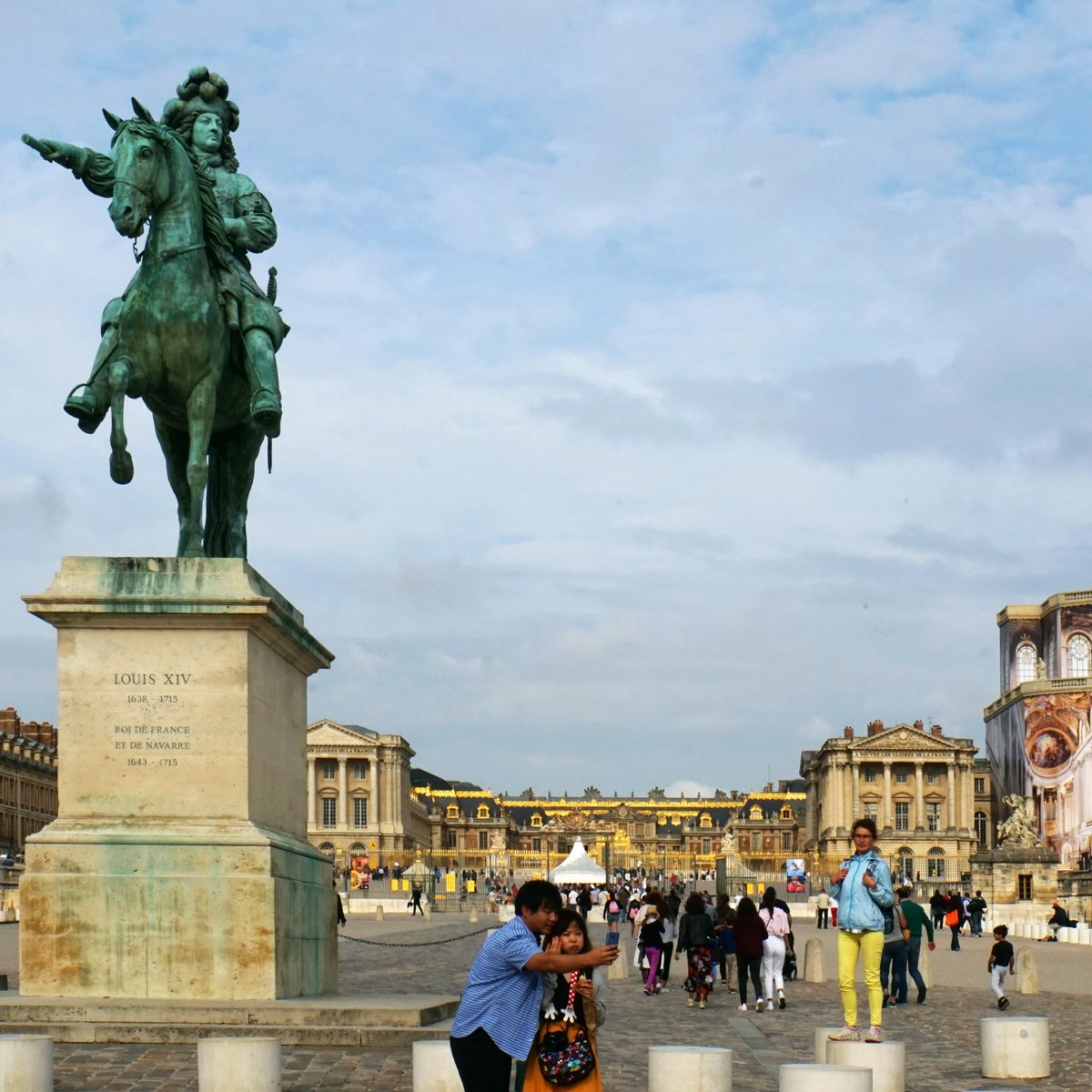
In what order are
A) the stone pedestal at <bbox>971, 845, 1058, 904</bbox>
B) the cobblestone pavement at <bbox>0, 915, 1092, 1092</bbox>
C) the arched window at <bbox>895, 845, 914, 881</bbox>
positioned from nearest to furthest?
the cobblestone pavement at <bbox>0, 915, 1092, 1092</bbox> < the stone pedestal at <bbox>971, 845, 1058, 904</bbox> < the arched window at <bbox>895, 845, 914, 881</bbox>

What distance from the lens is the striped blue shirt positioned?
7520 mm

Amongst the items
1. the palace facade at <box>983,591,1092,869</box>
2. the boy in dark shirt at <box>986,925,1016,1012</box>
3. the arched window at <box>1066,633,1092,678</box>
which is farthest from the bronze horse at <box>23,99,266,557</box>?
the arched window at <box>1066,633,1092,678</box>

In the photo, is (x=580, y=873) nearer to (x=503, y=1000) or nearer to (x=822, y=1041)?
(x=822, y=1041)

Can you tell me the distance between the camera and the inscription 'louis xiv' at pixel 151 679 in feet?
40.3

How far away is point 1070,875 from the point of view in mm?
72125

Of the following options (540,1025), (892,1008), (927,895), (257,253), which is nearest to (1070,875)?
(927,895)

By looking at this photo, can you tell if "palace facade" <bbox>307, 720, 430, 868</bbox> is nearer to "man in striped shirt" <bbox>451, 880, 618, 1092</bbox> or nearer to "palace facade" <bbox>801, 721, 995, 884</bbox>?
"palace facade" <bbox>801, 721, 995, 884</bbox>

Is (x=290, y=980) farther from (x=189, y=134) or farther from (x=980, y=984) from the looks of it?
(x=980, y=984)

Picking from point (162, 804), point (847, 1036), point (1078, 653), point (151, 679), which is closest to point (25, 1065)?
point (162, 804)

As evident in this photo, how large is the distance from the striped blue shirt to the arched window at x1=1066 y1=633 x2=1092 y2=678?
95829 mm

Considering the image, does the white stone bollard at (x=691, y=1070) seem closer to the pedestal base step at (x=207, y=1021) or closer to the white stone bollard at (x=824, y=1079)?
the white stone bollard at (x=824, y=1079)

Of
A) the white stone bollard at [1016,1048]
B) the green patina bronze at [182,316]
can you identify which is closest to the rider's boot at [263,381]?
the green patina bronze at [182,316]

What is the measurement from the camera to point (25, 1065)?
9359 mm

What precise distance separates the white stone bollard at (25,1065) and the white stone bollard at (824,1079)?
147 inches
